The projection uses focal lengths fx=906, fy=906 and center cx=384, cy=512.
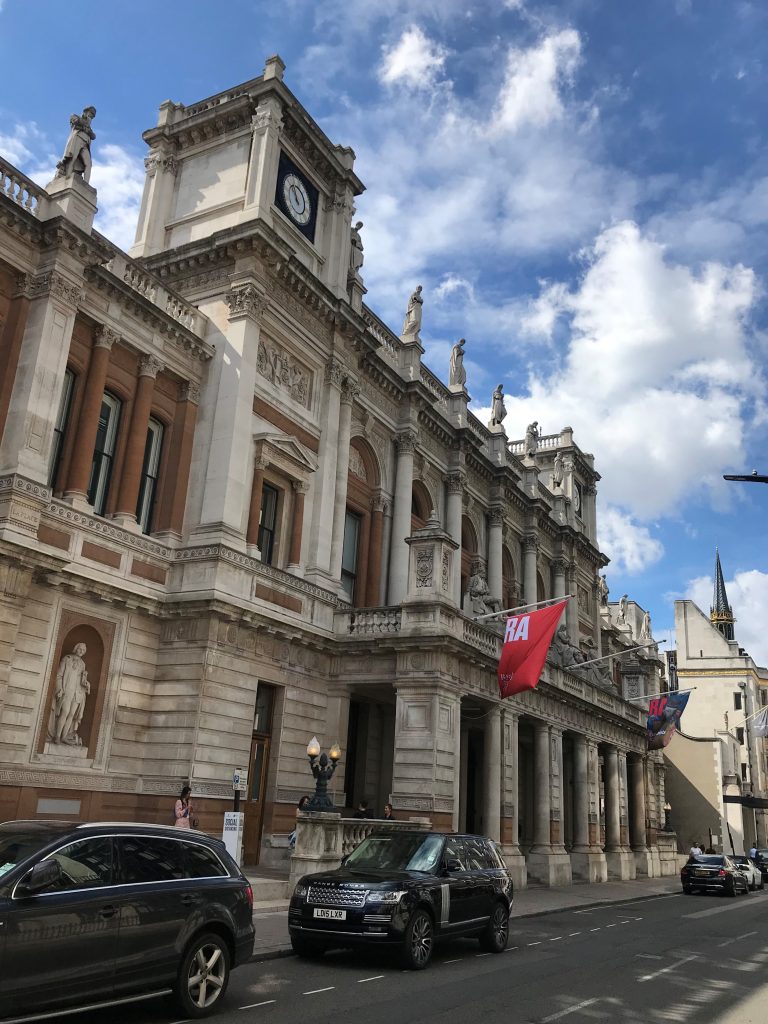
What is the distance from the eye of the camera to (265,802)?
931 inches

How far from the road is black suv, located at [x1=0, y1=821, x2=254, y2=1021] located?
0.53 m

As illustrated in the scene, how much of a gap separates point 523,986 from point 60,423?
1585cm

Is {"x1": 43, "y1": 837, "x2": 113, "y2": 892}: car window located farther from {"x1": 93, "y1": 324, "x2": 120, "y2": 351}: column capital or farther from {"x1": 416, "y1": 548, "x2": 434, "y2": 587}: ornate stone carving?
{"x1": 416, "y1": 548, "x2": 434, "y2": 587}: ornate stone carving

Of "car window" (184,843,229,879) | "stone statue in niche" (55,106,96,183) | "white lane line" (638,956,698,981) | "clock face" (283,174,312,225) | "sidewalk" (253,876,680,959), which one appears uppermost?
→ "clock face" (283,174,312,225)

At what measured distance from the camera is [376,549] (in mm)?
31062

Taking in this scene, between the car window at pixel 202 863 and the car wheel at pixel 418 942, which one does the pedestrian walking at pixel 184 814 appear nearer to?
the car wheel at pixel 418 942

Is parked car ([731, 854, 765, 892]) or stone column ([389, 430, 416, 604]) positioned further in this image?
parked car ([731, 854, 765, 892])

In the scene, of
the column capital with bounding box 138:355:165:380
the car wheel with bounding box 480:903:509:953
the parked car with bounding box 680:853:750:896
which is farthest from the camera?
the parked car with bounding box 680:853:750:896

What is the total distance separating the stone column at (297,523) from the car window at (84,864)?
56.8 feet

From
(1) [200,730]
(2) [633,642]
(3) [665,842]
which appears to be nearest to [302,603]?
(1) [200,730]

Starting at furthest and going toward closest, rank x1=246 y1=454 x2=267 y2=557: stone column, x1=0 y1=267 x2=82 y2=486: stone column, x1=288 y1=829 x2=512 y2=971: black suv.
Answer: x1=246 y1=454 x2=267 y2=557: stone column, x1=0 y1=267 x2=82 y2=486: stone column, x1=288 y1=829 x2=512 y2=971: black suv

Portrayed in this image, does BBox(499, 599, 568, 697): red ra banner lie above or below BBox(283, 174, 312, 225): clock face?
below

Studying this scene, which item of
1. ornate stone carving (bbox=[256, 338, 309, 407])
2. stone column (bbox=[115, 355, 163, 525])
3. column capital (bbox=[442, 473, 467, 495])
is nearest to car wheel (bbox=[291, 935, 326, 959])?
stone column (bbox=[115, 355, 163, 525])

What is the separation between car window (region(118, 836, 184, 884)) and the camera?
871 cm
